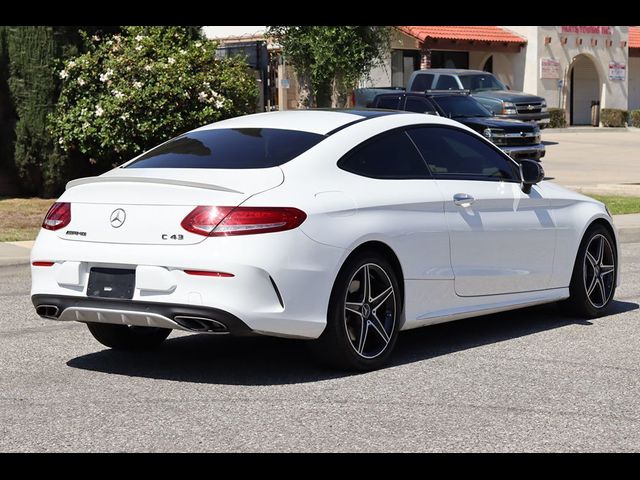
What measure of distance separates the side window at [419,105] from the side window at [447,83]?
25.3ft

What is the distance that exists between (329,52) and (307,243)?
24.3 m

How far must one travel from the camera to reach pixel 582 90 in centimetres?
5319

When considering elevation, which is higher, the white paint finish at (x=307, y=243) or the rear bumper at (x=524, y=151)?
the white paint finish at (x=307, y=243)

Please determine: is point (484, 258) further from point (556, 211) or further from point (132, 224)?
point (132, 224)

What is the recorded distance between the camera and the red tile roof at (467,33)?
4409 centimetres

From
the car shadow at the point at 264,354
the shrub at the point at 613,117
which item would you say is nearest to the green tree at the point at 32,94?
the car shadow at the point at 264,354

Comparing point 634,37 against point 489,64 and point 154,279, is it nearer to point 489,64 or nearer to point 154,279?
point 489,64

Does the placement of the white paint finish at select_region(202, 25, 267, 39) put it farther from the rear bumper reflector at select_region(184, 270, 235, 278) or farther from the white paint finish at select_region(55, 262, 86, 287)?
the rear bumper reflector at select_region(184, 270, 235, 278)

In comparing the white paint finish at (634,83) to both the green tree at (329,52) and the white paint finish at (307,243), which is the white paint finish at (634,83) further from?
the white paint finish at (307,243)

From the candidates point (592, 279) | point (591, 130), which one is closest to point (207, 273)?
point (592, 279)

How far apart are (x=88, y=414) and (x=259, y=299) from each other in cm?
113

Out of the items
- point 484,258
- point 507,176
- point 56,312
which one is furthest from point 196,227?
point 507,176

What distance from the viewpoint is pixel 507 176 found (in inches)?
351

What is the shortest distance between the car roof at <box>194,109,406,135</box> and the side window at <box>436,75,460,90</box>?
2347 cm
